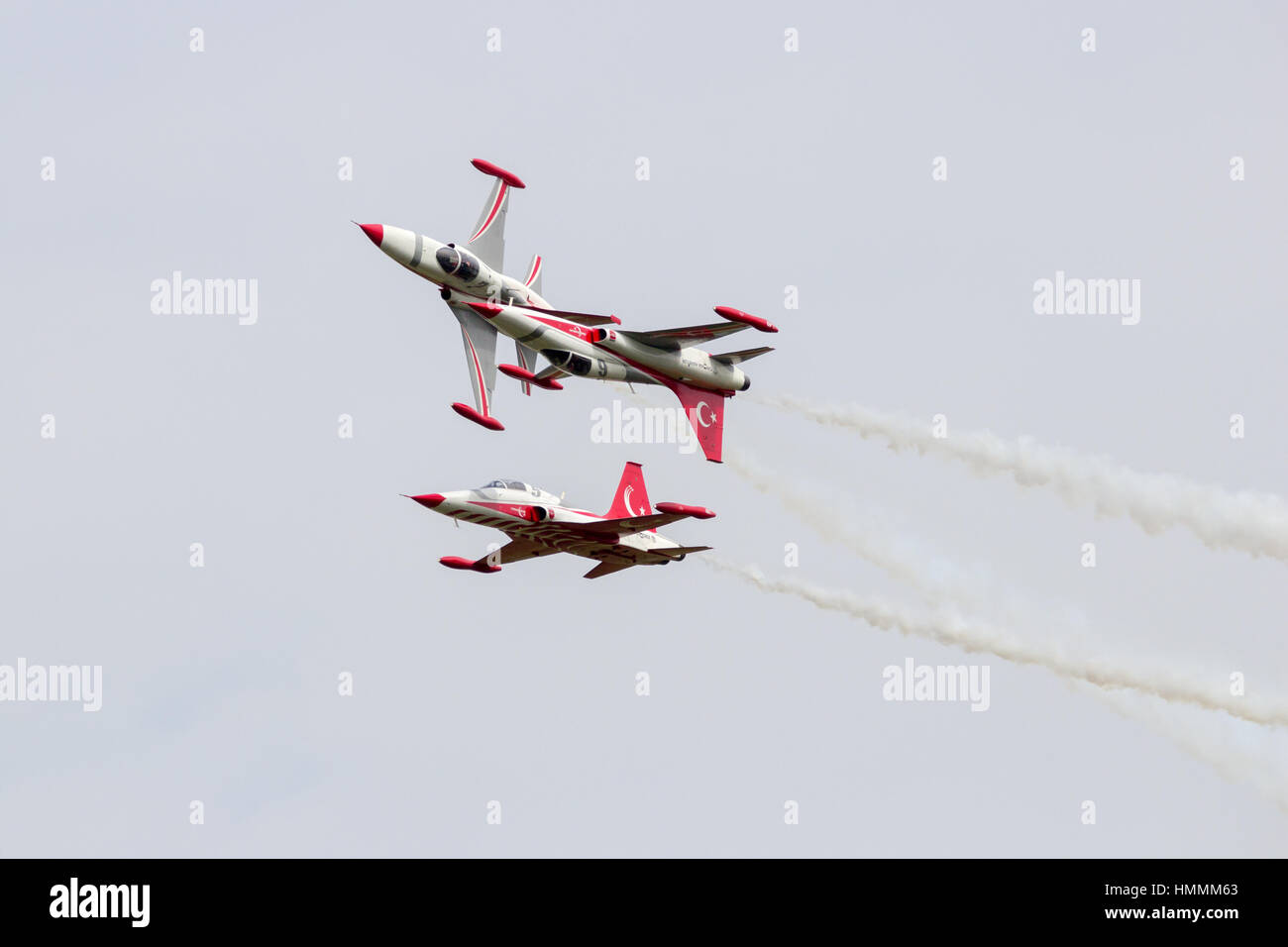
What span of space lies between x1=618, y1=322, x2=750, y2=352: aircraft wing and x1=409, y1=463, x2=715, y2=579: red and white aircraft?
435cm

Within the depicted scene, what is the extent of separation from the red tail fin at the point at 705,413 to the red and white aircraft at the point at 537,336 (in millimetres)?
32

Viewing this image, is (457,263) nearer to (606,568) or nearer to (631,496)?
(631,496)

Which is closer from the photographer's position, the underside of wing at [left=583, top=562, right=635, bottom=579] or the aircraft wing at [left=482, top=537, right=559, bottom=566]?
the aircraft wing at [left=482, top=537, right=559, bottom=566]

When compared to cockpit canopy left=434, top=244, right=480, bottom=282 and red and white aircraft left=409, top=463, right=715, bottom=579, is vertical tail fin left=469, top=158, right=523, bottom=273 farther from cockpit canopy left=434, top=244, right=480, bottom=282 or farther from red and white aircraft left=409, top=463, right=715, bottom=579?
red and white aircraft left=409, top=463, right=715, bottom=579

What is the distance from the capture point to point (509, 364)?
2827 inches

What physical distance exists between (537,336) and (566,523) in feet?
19.4

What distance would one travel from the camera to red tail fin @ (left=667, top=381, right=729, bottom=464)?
2931 inches

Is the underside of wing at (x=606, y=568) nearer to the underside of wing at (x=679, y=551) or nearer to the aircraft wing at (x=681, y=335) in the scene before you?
the underside of wing at (x=679, y=551)

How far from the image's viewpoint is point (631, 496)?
74.2 metres

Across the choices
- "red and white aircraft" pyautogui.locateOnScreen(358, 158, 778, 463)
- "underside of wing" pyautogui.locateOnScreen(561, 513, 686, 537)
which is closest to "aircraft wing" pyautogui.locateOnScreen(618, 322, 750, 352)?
"red and white aircraft" pyautogui.locateOnScreen(358, 158, 778, 463)

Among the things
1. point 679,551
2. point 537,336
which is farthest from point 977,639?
point 537,336

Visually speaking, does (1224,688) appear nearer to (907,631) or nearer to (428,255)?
(907,631)
